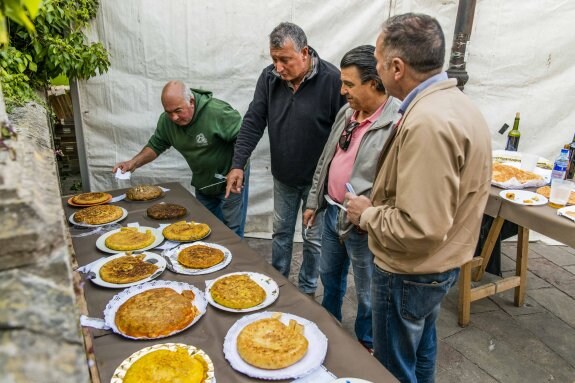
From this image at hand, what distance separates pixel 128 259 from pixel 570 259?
4.37 m

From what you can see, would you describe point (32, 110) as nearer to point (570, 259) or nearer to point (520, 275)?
point (520, 275)

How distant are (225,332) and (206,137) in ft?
6.14

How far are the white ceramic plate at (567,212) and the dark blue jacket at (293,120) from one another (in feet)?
4.91

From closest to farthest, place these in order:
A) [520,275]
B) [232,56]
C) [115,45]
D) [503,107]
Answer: [520,275] < [115,45] < [232,56] < [503,107]

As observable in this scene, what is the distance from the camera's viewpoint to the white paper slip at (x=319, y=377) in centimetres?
121

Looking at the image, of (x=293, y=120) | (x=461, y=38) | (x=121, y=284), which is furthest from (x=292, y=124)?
(x=461, y=38)

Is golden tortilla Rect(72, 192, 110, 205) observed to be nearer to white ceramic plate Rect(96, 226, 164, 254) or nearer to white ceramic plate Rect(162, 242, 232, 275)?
white ceramic plate Rect(96, 226, 164, 254)

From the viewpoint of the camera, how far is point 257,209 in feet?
14.2

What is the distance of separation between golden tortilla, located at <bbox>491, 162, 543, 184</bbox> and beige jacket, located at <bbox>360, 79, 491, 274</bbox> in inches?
59.5

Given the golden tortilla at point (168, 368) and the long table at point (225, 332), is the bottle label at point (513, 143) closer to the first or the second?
the long table at point (225, 332)

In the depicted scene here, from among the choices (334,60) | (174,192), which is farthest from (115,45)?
(334,60)

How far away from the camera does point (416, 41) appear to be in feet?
4.43

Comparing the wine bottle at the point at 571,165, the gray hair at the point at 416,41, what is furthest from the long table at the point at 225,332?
the wine bottle at the point at 571,165

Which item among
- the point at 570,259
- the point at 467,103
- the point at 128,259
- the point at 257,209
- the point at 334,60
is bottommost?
the point at 570,259
